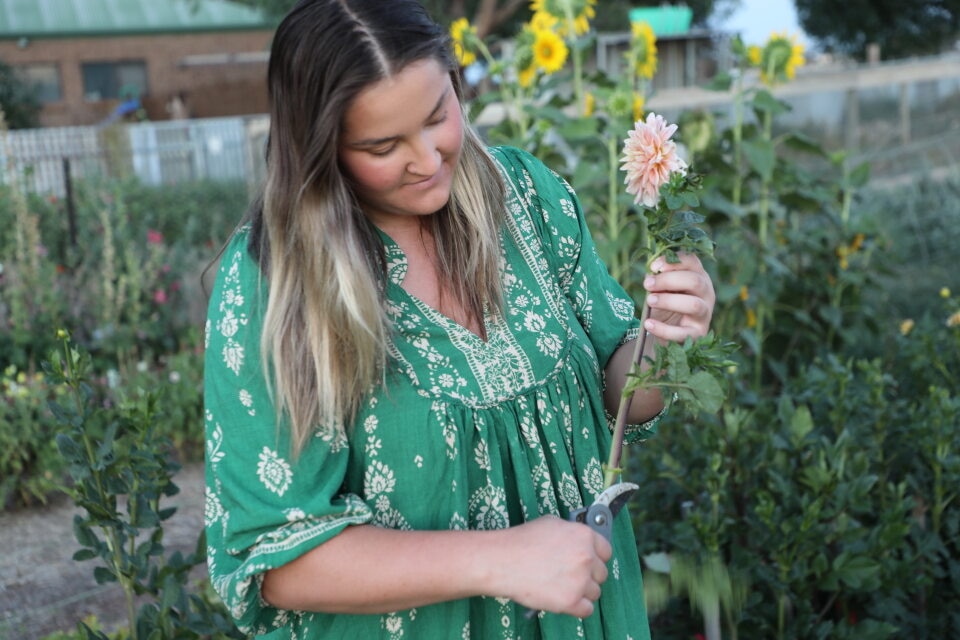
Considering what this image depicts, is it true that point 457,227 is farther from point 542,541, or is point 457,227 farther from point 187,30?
point 187,30

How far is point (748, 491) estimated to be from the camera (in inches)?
97.5

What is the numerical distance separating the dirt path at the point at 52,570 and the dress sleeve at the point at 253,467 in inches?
75.0

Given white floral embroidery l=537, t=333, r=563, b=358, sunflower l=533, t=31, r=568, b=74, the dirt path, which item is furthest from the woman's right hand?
sunflower l=533, t=31, r=568, b=74

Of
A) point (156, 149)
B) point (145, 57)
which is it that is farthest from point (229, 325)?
point (145, 57)

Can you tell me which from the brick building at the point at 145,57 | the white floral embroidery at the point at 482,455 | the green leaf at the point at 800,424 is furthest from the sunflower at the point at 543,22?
the brick building at the point at 145,57

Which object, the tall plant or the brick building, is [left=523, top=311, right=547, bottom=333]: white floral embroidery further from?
the brick building

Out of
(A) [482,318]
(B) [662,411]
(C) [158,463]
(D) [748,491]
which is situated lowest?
(D) [748,491]

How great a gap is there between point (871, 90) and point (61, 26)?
24808mm

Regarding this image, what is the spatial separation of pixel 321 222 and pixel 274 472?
0.30 metres

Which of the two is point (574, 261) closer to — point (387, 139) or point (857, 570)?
point (387, 139)

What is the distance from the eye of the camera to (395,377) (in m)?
1.29

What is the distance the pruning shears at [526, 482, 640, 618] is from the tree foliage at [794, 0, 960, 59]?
26.3m

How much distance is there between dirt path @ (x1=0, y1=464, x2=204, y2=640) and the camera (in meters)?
2.92


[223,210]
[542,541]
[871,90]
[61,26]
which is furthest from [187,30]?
[542,541]
